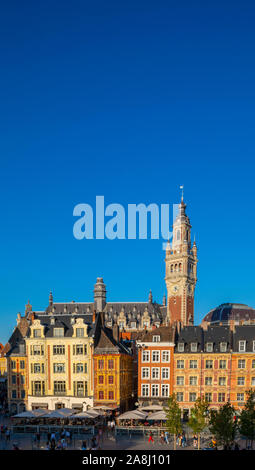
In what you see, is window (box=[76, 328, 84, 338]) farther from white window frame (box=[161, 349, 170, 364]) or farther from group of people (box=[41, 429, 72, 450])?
group of people (box=[41, 429, 72, 450])

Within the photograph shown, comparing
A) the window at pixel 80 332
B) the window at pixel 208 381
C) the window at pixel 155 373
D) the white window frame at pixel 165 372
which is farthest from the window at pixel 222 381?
the window at pixel 80 332

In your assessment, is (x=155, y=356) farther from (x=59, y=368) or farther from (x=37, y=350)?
(x=37, y=350)

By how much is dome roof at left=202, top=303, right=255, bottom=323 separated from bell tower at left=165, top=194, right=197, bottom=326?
51.8ft

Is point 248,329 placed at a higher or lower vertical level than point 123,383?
higher

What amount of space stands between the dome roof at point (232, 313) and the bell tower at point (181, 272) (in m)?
15.8

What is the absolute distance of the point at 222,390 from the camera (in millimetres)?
63031

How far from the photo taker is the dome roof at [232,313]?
13588 cm

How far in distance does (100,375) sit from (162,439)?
1855 centimetres

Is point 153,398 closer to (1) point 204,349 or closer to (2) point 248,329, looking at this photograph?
(1) point 204,349

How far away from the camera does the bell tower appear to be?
123000mm

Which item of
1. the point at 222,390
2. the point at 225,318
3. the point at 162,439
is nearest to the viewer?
the point at 162,439
